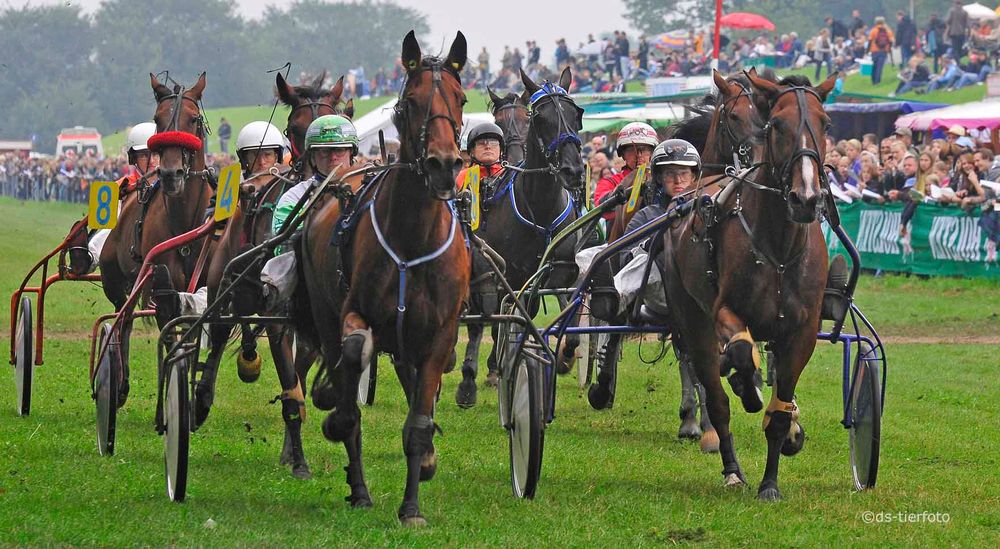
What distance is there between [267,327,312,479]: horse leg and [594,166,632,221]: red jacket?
11.6ft

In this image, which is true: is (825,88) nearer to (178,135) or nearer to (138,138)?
(178,135)

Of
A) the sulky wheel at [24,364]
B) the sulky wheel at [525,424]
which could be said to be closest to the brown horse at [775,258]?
the sulky wheel at [525,424]

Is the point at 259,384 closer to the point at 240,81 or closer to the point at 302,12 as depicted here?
the point at 240,81

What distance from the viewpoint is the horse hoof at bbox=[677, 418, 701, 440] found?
10.1m

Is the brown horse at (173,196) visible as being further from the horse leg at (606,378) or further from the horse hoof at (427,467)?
the horse hoof at (427,467)

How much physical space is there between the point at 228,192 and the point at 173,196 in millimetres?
1993

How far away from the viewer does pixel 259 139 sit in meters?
10.7

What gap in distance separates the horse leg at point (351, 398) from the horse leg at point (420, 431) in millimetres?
271

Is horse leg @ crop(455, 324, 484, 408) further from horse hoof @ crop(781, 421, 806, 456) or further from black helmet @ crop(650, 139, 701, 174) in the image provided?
horse hoof @ crop(781, 421, 806, 456)

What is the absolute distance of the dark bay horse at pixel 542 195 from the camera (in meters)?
10.4

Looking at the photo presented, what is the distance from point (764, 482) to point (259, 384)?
596 cm

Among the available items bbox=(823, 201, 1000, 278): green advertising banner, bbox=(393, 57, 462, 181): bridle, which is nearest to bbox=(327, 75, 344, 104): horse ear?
bbox=(393, 57, 462, 181): bridle

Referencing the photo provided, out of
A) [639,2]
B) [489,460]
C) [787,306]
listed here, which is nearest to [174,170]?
[489,460]

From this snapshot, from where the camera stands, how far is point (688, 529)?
7.01 metres
